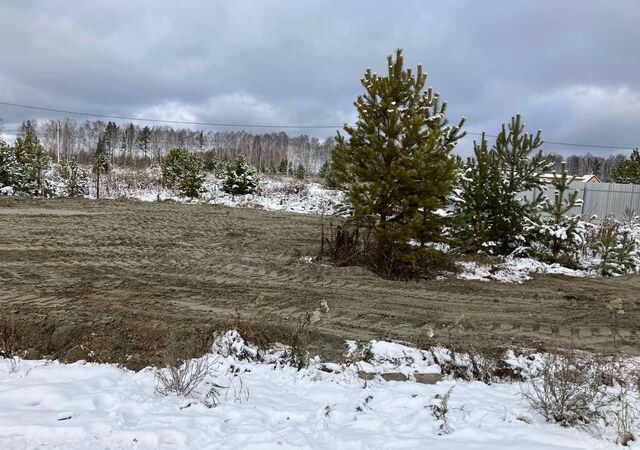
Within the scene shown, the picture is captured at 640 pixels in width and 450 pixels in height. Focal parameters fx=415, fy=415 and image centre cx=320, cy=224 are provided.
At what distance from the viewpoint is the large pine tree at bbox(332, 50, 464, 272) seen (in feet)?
30.2

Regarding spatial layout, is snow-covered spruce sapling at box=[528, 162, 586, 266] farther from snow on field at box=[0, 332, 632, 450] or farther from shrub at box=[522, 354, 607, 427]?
shrub at box=[522, 354, 607, 427]

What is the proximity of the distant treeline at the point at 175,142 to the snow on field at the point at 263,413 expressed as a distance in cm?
Answer: 7664

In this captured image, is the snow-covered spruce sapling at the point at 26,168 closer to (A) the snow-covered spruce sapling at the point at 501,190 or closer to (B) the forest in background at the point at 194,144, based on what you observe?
(A) the snow-covered spruce sapling at the point at 501,190

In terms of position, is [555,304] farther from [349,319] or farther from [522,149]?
[522,149]

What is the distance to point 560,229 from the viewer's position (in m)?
11.3

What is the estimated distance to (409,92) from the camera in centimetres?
979

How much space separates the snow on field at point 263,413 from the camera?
332 cm

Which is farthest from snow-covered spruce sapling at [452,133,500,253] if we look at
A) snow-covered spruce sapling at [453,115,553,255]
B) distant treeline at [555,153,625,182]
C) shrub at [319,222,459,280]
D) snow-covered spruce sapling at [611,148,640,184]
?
distant treeline at [555,153,625,182]

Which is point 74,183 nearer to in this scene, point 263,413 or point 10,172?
point 10,172

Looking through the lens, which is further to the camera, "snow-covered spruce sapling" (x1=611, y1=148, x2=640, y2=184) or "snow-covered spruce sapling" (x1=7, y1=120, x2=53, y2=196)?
"snow-covered spruce sapling" (x1=611, y1=148, x2=640, y2=184)

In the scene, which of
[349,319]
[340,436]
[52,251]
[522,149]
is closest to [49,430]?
[340,436]

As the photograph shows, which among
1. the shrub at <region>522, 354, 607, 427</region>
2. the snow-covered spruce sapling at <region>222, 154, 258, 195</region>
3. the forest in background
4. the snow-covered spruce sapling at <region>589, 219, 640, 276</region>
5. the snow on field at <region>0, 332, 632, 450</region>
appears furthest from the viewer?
the forest in background

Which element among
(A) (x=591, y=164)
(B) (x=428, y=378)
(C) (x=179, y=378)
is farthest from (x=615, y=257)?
(A) (x=591, y=164)

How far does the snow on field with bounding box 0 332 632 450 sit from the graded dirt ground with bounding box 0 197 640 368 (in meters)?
0.81
